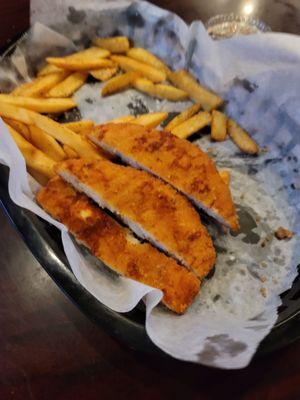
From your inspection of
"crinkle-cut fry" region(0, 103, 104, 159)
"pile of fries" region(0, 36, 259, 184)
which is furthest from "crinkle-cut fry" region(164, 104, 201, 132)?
"crinkle-cut fry" region(0, 103, 104, 159)

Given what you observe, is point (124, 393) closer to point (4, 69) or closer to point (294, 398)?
point (294, 398)

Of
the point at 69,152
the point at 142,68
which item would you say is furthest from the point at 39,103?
the point at 142,68

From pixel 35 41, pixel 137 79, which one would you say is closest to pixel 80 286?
pixel 137 79

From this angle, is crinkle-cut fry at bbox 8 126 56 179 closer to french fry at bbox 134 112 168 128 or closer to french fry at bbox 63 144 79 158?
french fry at bbox 63 144 79 158

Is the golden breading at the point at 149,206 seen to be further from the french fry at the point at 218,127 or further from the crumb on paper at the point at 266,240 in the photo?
the french fry at the point at 218,127

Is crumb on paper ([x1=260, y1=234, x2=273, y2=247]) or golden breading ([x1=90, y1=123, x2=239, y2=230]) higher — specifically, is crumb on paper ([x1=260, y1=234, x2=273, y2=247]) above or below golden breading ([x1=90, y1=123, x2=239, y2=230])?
below

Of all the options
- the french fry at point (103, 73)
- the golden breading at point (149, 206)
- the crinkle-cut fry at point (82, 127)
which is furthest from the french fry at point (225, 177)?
the french fry at point (103, 73)
